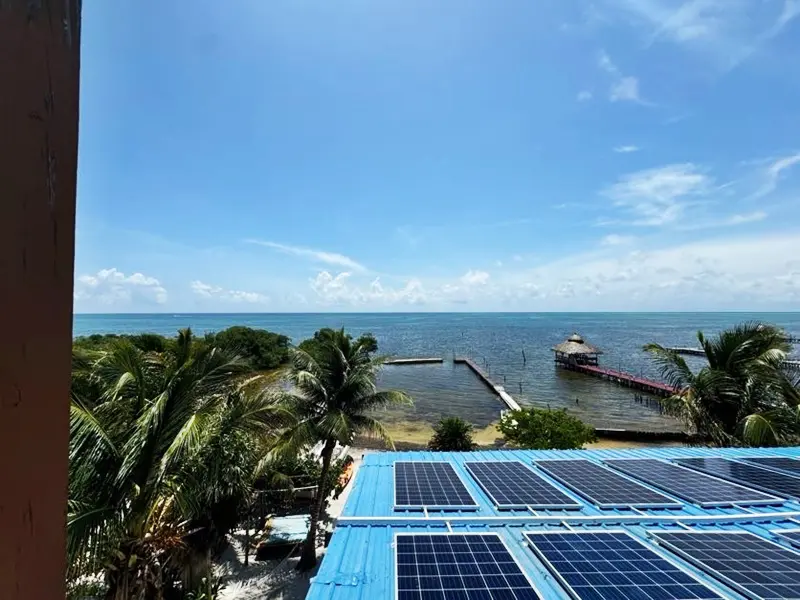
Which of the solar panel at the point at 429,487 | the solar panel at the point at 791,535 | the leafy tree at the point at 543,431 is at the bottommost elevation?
the leafy tree at the point at 543,431

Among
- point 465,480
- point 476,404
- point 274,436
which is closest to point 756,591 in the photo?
point 465,480

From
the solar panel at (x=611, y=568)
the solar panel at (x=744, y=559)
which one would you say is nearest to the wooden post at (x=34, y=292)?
the solar panel at (x=611, y=568)

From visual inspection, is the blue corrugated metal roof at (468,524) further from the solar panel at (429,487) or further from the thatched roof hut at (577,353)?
the thatched roof hut at (577,353)

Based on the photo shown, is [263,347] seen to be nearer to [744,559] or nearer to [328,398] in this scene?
[328,398]

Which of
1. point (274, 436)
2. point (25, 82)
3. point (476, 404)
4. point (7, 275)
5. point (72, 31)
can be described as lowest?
point (476, 404)

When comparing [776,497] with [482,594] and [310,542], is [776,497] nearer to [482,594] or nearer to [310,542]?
[482,594]

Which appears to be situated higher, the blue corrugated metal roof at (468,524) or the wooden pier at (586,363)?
the blue corrugated metal roof at (468,524)
